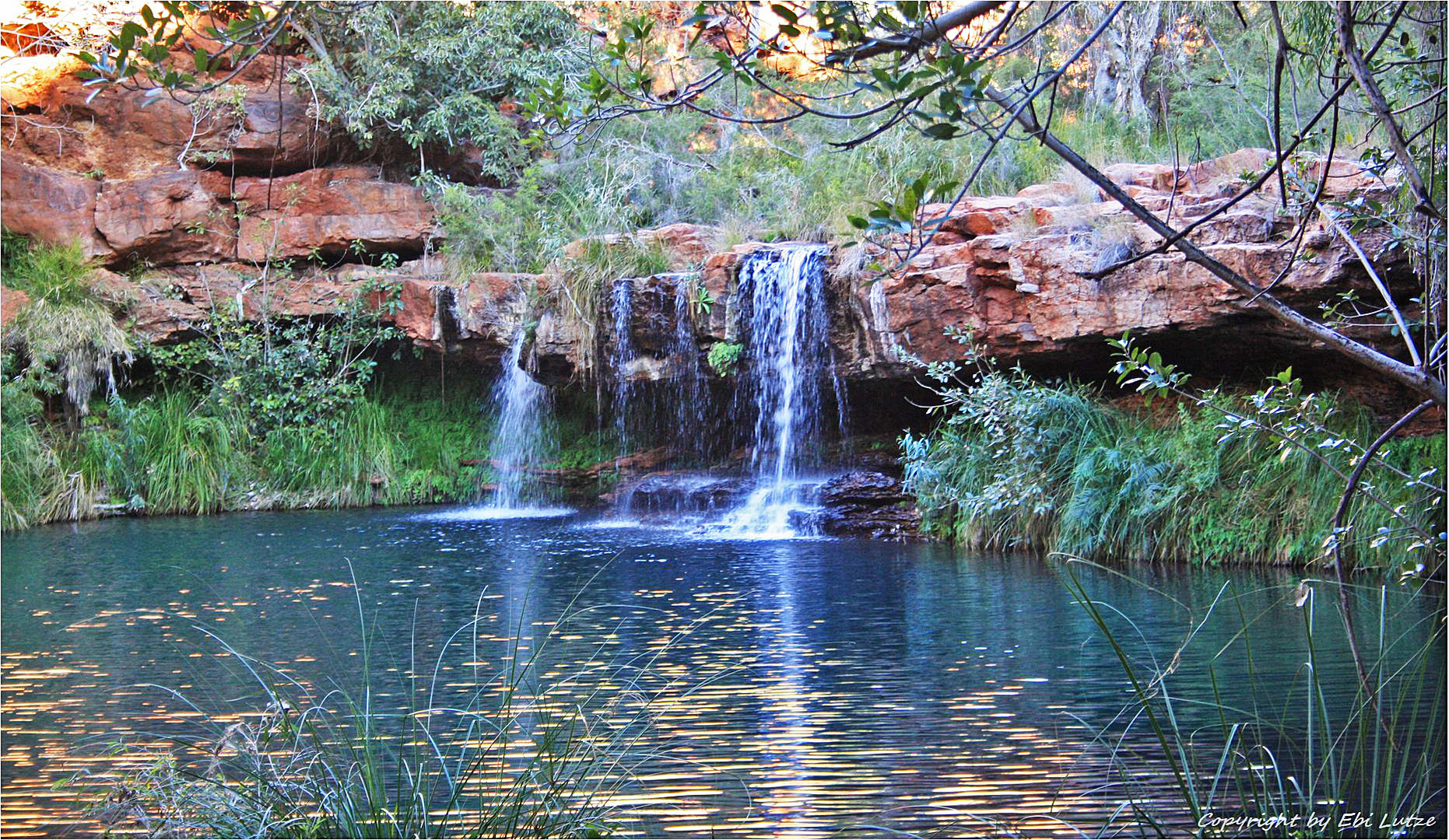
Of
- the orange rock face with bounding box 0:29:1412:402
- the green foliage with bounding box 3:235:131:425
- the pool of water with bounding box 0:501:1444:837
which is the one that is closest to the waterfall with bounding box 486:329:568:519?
the orange rock face with bounding box 0:29:1412:402

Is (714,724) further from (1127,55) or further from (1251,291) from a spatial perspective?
(1127,55)

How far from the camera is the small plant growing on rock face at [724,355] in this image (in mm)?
11922

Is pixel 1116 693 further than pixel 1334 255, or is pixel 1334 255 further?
pixel 1334 255

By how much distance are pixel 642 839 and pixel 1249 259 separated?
7.07m

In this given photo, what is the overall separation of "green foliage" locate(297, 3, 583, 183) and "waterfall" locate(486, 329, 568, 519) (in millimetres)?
3279

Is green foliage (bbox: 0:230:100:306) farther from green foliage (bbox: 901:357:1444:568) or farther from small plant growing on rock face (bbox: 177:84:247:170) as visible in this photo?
green foliage (bbox: 901:357:1444:568)

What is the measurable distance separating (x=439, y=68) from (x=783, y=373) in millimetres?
7341

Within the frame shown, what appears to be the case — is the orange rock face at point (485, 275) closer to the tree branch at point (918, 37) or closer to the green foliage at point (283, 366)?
the green foliage at point (283, 366)

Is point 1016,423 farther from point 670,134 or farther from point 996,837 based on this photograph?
point 670,134

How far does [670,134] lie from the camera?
1697 centimetres

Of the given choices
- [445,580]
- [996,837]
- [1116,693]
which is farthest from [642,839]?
[445,580]

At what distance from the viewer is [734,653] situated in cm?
589


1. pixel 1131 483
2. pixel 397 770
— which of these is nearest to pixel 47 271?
pixel 1131 483

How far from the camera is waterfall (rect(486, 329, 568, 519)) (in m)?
14.1
